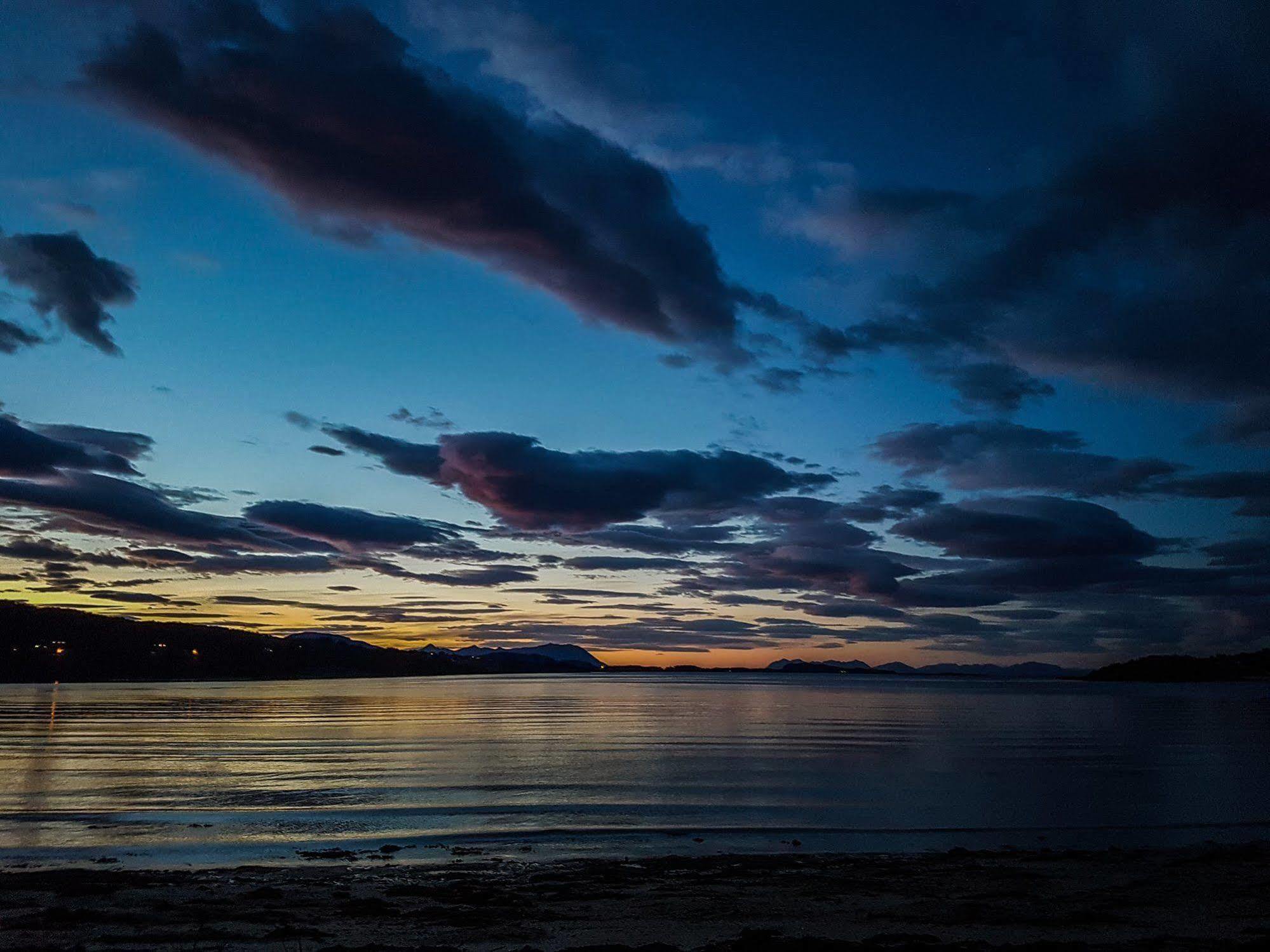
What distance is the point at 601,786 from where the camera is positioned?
116 ft

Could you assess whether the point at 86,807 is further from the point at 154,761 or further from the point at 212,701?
the point at 212,701

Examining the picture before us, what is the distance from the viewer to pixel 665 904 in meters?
15.9

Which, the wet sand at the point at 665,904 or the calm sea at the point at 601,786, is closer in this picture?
the wet sand at the point at 665,904

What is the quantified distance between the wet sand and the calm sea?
3.09 m

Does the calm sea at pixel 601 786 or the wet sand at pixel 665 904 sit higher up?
the wet sand at pixel 665 904

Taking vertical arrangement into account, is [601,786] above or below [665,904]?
below

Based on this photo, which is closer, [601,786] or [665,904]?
[665,904]

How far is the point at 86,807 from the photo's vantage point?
2853 cm

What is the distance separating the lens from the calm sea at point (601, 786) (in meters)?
24.5

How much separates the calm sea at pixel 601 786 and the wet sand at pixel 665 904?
3.09 metres

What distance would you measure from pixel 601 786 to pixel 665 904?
19.9 metres

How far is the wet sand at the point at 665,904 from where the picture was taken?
13.2 m

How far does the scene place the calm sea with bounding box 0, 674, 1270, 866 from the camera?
80.2ft

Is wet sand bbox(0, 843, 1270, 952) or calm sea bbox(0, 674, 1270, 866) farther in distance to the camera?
calm sea bbox(0, 674, 1270, 866)
